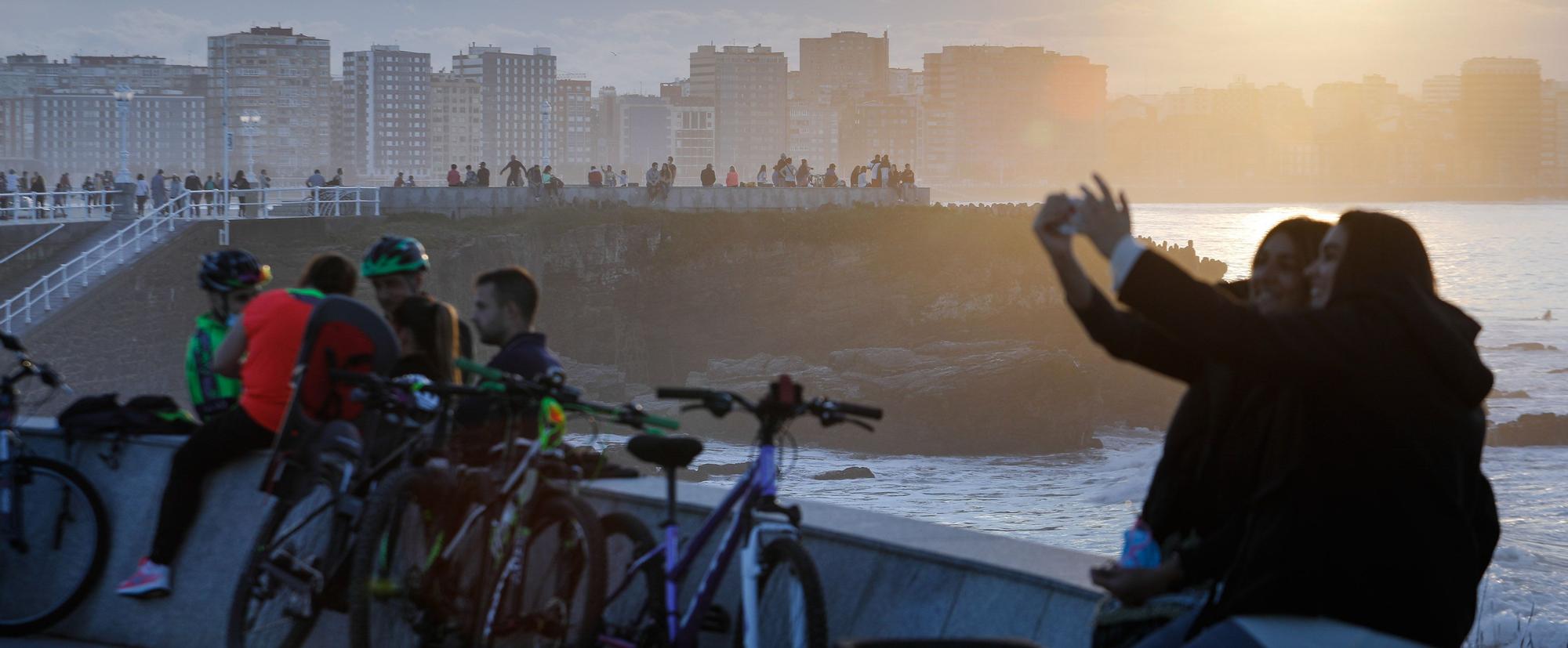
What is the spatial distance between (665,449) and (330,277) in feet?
6.51

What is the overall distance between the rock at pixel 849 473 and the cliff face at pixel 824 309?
278cm

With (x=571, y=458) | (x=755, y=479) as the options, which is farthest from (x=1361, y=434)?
(x=571, y=458)

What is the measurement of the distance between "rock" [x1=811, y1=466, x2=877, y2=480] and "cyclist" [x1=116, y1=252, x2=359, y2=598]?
129 feet

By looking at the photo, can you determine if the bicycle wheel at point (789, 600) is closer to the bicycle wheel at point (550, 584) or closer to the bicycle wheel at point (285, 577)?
the bicycle wheel at point (550, 584)

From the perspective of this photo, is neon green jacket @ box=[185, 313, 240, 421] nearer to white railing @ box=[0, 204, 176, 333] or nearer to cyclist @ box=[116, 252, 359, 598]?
cyclist @ box=[116, 252, 359, 598]

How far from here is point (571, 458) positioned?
4.33m

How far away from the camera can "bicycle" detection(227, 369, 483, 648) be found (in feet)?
15.2

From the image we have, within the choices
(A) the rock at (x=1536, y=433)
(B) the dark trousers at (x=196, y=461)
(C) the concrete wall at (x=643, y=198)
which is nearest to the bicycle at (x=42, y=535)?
(B) the dark trousers at (x=196, y=461)

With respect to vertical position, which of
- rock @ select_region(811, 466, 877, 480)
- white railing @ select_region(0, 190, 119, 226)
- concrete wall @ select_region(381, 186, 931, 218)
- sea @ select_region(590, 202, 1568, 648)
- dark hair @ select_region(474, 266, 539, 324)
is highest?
concrete wall @ select_region(381, 186, 931, 218)

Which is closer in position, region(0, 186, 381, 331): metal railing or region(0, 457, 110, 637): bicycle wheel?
region(0, 457, 110, 637): bicycle wheel

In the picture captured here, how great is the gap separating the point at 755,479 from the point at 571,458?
810 mm

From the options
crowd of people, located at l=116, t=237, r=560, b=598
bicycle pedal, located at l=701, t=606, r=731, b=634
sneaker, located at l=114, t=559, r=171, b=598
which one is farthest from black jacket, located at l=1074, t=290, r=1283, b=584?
sneaker, located at l=114, t=559, r=171, b=598

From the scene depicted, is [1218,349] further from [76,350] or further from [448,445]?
[76,350]

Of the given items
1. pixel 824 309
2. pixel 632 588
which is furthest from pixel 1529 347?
pixel 632 588
